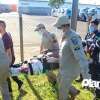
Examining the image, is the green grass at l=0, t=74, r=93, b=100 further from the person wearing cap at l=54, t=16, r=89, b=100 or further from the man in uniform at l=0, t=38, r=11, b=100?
the person wearing cap at l=54, t=16, r=89, b=100

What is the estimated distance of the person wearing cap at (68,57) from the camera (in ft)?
18.3

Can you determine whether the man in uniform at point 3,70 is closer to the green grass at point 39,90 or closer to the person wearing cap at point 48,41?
the green grass at point 39,90

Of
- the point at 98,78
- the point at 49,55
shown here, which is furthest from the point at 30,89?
the point at 98,78

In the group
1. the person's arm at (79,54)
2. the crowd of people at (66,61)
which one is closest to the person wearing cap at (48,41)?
the crowd of people at (66,61)

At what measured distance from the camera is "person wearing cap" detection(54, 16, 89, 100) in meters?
5.57

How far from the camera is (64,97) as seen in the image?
6254mm

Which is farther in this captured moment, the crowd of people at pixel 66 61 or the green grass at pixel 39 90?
the green grass at pixel 39 90

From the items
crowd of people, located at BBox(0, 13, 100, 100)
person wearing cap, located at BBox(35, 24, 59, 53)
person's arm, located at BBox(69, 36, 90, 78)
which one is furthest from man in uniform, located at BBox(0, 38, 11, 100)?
person wearing cap, located at BBox(35, 24, 59, 53)

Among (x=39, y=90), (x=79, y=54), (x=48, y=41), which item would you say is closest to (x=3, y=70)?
(x=79, y=54)

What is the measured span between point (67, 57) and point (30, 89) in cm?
258

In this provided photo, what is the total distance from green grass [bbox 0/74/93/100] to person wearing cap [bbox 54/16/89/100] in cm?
147

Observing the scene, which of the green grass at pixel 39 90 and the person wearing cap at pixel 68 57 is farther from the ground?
the person wearing cap at pixel 68 57

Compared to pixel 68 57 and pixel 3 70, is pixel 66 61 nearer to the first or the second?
pixel 68 57

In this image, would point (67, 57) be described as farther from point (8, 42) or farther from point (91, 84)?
point (8, 42)
